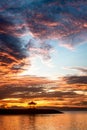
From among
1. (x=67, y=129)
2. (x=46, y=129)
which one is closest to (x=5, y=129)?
(x=46, y=129)

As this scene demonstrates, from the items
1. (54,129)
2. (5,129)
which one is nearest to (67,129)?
(54,129)

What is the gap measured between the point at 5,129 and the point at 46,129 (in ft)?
38.4

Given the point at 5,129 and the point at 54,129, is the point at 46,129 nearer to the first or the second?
the point at 54,129

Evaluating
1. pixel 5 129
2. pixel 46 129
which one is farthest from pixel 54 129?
pixel 5 129

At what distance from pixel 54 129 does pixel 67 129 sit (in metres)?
3.61

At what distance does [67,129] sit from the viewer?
94438mm

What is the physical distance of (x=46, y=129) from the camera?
9525 cm

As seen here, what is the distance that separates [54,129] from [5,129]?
45.7ft

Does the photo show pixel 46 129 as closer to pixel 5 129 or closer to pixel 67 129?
pixel 67 129

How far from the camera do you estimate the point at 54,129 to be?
9500cm

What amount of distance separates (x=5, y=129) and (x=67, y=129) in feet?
57.5

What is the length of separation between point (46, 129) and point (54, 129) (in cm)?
223
